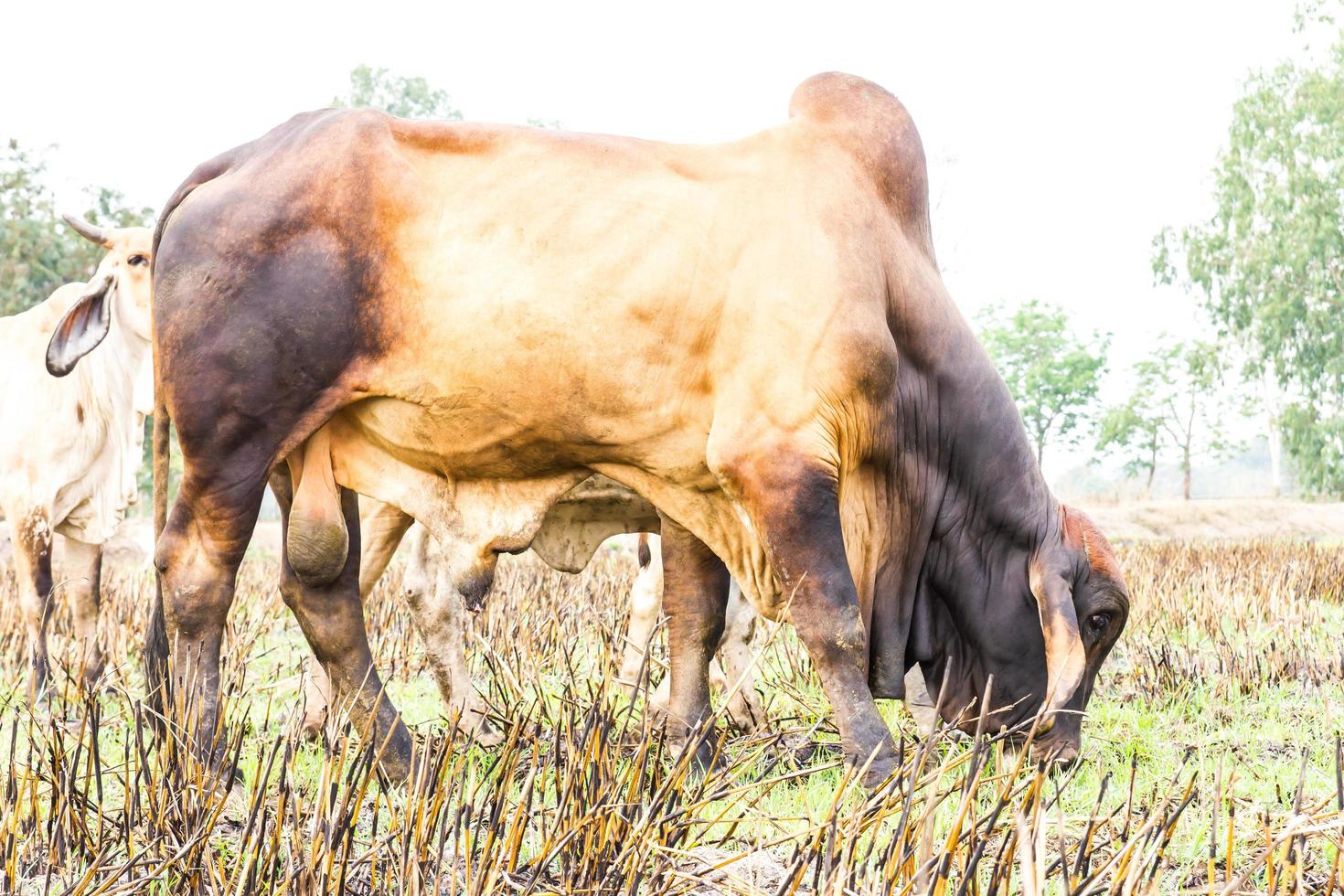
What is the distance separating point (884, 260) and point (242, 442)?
1594 mm

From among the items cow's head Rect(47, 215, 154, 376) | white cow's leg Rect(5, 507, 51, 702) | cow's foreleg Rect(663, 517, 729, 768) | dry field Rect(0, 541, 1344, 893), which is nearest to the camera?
dry field Rect(0, 541, 1344, 893)

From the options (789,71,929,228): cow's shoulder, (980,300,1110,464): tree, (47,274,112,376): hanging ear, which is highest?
(789,71,929,228): cow's shoulder

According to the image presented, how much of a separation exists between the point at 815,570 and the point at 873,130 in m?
1.20

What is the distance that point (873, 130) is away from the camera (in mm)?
3363

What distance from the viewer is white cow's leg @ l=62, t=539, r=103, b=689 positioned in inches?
177

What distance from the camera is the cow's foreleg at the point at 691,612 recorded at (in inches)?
131

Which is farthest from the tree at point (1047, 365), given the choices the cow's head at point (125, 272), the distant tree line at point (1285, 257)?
the cow's head at point (125, 272)

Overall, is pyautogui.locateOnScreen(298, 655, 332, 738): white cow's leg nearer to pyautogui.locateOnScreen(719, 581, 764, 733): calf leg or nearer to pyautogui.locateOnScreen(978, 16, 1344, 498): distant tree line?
pyautogui.locateOnScreen(719, 581, 764, 733): calf leg

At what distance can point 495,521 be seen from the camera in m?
3.30

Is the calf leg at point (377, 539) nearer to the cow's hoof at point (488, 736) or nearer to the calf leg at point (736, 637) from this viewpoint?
the cow's hoof at point (488, 736)

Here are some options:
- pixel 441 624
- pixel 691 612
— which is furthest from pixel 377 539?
pixel 691 612

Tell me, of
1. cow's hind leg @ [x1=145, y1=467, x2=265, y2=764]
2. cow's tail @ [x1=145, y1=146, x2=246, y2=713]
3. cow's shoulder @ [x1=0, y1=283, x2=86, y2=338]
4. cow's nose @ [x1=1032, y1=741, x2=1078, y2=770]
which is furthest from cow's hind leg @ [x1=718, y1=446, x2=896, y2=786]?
cow's shoulder @ [x1=0, y1=283, x2=86, y2=338]

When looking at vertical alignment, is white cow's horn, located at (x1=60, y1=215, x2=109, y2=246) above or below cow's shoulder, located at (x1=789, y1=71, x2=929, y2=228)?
below

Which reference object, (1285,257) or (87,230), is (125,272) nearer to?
(87,230)
